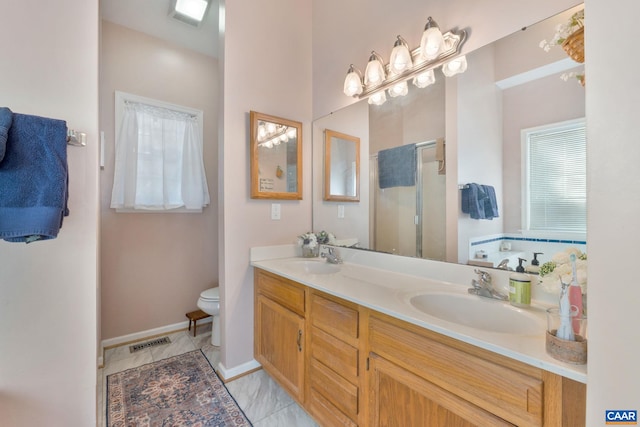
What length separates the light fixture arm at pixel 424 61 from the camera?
1.31 meters

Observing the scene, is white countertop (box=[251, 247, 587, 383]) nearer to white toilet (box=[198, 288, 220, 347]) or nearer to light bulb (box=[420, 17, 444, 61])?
white toilet (box=[198, 288, 220, 347])

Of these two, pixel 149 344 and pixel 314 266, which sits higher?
pixel 314 266

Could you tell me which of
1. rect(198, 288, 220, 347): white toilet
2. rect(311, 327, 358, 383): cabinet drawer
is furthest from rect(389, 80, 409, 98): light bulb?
rect(198, 288, 220, 347): white toilet

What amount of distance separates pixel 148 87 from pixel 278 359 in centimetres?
257

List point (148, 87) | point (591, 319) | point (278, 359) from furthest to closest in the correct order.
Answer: point (148, 87)
point (278, 359)
point (591, 319)

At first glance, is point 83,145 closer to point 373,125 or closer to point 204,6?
point 373,125

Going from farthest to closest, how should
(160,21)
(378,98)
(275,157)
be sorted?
(160,21), (275,157), (378,98)

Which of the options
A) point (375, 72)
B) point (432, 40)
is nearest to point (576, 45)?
point (432, 40)

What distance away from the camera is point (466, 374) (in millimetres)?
801

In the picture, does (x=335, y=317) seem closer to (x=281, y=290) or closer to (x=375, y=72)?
(x=281, y=290)

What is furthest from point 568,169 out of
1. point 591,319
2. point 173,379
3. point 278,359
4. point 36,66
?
point 173,379

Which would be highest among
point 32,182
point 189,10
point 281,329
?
point 189,10

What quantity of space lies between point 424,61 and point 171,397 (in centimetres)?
250

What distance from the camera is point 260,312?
1880mm
